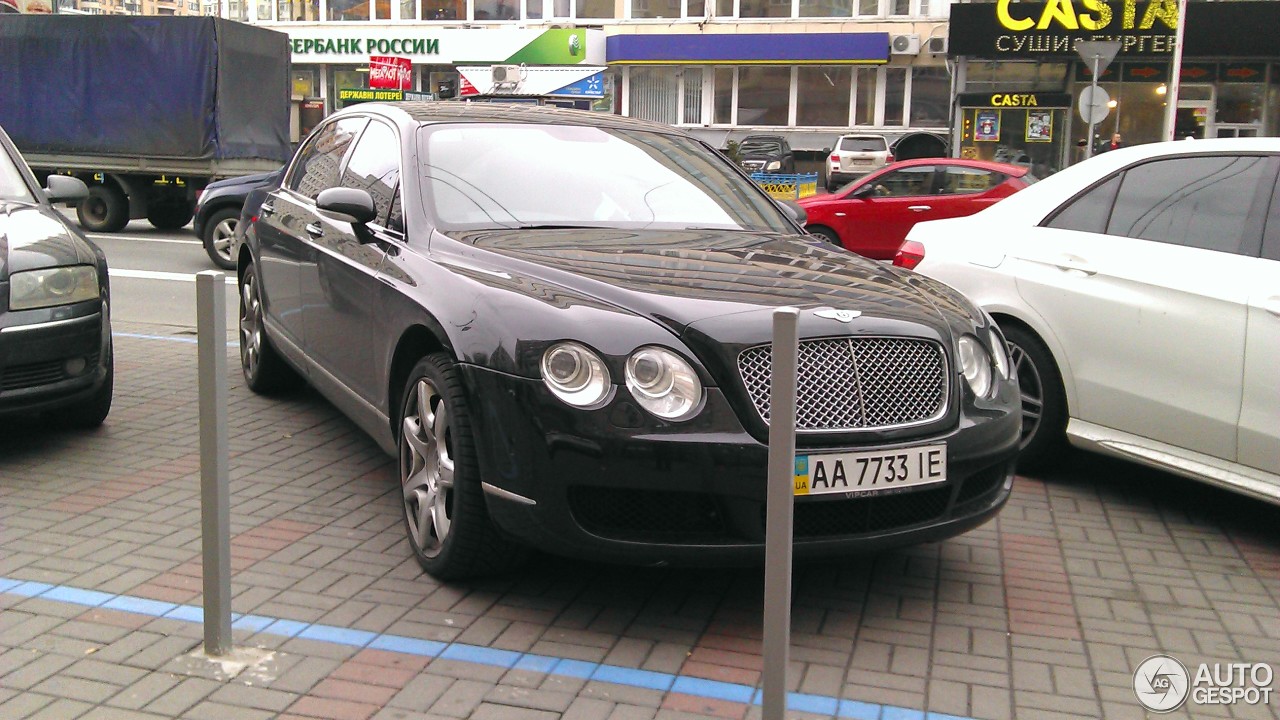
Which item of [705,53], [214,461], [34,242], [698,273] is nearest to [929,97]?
[705,53]

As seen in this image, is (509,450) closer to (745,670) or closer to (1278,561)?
(745,670)

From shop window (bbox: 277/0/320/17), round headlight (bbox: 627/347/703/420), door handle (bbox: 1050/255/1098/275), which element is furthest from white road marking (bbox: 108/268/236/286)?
shop window (bbox: 277/0/320/17)

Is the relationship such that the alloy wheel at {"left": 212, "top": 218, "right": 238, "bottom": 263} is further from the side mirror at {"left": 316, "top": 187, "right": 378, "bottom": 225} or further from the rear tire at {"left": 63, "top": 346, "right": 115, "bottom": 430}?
the side mirror at {"left": 316, "top": 187, "right": 378, "bottom": 225}

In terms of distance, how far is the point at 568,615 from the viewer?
3807 millimetres

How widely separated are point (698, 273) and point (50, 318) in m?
3.03

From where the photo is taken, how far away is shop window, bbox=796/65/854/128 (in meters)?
39.9

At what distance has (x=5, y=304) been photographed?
201 inches

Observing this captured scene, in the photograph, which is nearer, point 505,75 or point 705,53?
point 505,75

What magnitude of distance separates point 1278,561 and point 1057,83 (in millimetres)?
30137

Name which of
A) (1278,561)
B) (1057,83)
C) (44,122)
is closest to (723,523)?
(1278,561)

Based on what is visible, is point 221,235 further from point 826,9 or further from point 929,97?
point 826,9

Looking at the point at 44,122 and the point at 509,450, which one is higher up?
the point at 44,122

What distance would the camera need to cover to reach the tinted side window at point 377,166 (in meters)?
4.91
